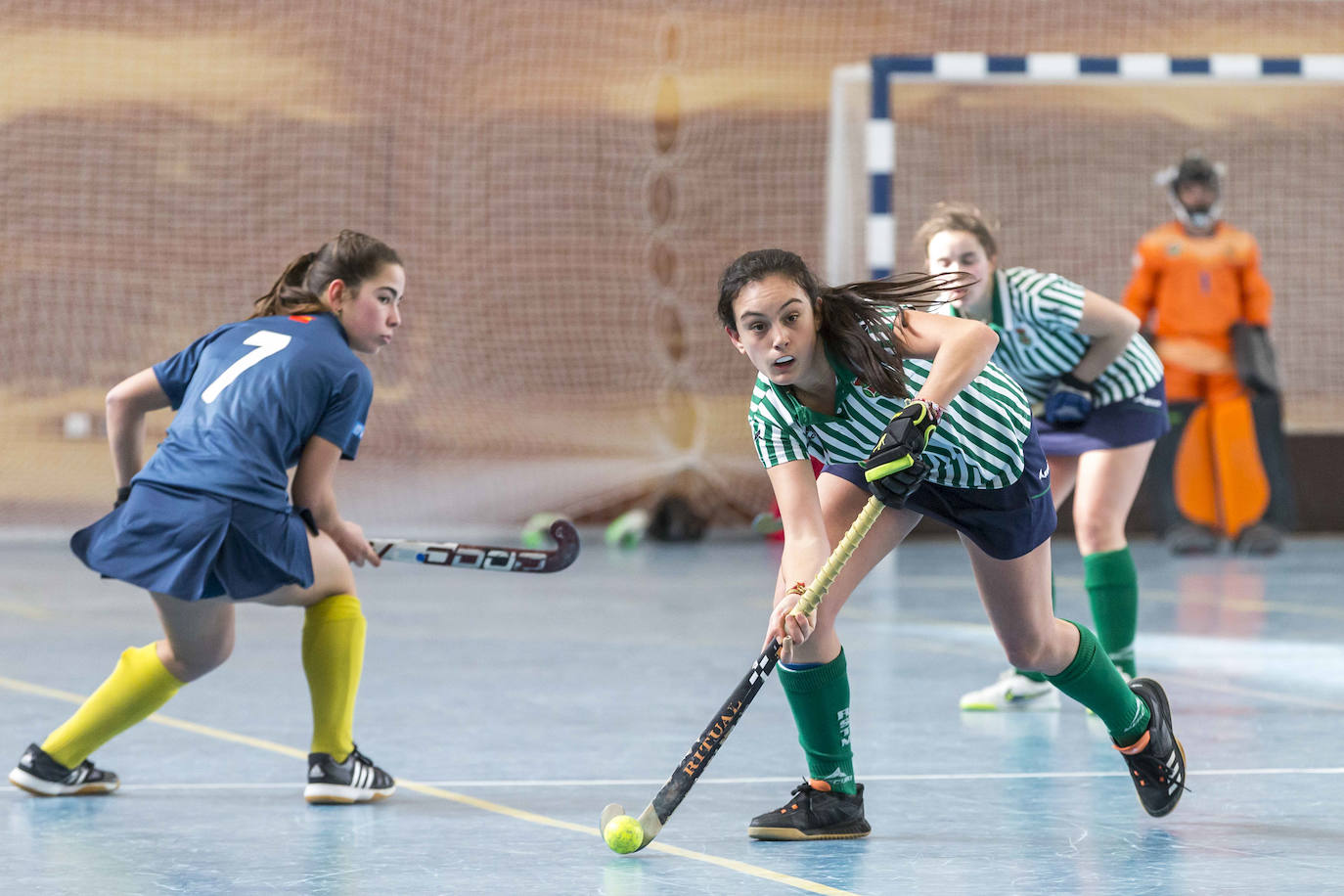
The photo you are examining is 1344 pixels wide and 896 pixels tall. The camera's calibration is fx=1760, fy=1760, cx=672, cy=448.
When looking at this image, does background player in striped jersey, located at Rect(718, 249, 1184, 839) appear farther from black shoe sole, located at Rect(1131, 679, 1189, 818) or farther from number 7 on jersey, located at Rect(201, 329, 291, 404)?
number 7 on jersey, located at Rect(201, 329, 291, 404)

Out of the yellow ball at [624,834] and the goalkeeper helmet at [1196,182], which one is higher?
the goalkeeper helmet at [1196,182]

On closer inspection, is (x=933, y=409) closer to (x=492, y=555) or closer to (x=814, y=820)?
(x=814, y=820)

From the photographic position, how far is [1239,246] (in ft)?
24.5

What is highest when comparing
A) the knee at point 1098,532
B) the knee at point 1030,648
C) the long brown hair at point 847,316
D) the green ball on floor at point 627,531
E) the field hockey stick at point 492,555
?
the long brown hair at point 847,316

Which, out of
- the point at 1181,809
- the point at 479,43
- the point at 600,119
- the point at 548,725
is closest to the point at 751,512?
the point at 600,119

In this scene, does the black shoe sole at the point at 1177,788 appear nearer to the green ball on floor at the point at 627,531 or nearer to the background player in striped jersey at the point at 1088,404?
the background player in striped jersey at the point at 1088,404

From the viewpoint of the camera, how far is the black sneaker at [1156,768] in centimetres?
267

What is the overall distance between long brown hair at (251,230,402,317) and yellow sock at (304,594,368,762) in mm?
493

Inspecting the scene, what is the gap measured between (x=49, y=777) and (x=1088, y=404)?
212cm

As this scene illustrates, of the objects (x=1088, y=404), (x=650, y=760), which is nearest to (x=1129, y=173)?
(x=1088, y=404)

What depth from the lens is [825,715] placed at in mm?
2645

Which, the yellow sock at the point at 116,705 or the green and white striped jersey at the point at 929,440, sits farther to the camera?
the yellow sock at the point at 116,705

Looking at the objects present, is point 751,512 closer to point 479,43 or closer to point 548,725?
point 479,43

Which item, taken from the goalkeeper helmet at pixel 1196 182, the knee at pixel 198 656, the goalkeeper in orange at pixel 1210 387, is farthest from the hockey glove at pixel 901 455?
the goalkeeper in orange at pixel 1210 387
